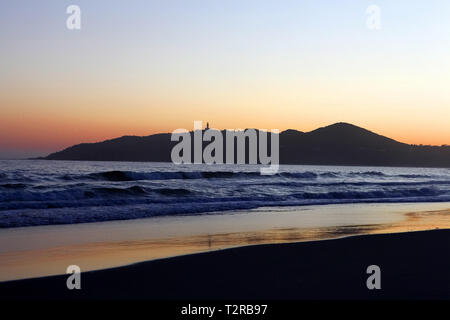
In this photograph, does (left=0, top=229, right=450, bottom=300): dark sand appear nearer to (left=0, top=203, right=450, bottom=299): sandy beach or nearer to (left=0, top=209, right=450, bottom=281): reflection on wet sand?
(left=0, top=203, right=450, bottom=299): sandy beach

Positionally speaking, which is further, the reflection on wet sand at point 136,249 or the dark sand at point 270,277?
the reflection on wet sand at point 136,249

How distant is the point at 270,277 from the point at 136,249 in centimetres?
352

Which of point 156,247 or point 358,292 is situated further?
point 156,247

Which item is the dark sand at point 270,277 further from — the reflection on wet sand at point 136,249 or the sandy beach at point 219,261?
the reflection on wet sand at point 136,249

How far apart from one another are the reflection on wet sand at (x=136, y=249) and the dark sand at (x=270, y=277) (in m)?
0.65

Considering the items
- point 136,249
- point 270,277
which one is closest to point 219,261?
point 270,277

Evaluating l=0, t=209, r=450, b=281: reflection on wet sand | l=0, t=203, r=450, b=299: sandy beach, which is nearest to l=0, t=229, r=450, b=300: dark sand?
l=0, t=203, r=450, b=299: sandy beach

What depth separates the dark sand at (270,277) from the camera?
6664mm

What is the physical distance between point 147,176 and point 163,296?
4395cm

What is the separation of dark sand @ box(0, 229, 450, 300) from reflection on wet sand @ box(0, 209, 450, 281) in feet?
2.12

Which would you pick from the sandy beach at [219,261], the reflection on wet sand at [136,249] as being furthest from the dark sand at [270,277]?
the reflection on wet sand at [136,249]
